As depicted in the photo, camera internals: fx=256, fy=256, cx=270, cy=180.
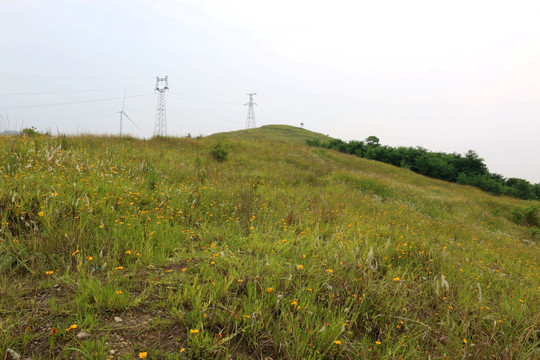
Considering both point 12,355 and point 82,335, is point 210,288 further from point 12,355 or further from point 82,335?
point 12,355

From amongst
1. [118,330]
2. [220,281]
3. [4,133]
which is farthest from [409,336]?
[4,133]

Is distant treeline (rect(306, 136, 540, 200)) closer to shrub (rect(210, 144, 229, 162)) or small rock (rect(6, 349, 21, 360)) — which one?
shrub (rect(210, 144, 229, 162))

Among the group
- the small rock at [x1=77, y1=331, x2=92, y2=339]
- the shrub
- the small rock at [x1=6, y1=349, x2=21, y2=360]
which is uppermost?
the shrub

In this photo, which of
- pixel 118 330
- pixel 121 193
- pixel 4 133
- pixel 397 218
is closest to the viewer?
pixel 118 330

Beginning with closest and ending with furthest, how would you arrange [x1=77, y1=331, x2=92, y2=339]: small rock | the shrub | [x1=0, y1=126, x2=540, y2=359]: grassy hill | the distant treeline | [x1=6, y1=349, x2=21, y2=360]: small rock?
[x1=6, y1=349, x2=21, y2=360]: small rock → [x1=77, y1=331, x2=92, y2=339]: small rock → [x1=0, y1=126, x2=540, y2=359]: grassy hill → the shrub → the distant treeline

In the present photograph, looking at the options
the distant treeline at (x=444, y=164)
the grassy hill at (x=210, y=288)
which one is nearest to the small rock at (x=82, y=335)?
the grassy hill at (x=210, y=288)

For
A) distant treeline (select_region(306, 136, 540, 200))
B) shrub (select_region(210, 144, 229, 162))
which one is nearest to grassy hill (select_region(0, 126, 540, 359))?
shrub (select_region(210, 144, 229, 162))

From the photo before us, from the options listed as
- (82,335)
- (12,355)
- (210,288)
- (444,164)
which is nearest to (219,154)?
(210,288)

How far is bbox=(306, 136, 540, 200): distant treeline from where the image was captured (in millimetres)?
30391

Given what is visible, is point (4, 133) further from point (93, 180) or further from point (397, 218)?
point (397, 218)

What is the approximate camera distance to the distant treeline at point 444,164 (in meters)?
30.4

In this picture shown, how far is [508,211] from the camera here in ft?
61.6

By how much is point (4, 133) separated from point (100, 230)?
23.8ft

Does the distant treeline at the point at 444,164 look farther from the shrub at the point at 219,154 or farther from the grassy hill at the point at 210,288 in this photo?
the grassy hill at the point at 210,288
